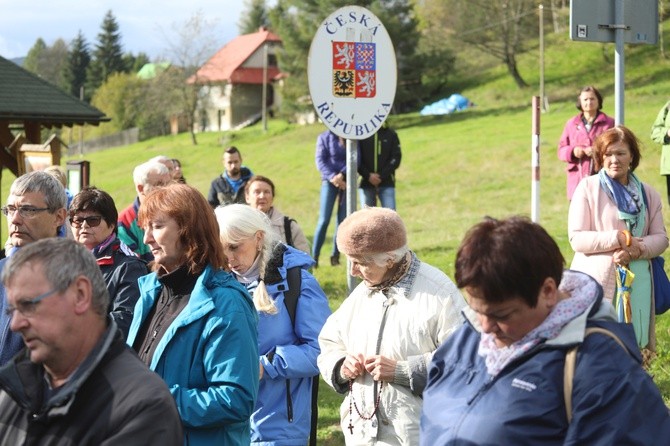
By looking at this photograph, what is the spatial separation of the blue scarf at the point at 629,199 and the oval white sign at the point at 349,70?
166 centimetres

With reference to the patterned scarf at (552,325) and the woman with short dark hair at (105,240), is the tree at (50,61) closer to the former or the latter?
the woman with short dark hair at (105,240)

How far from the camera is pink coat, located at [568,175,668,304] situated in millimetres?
7109

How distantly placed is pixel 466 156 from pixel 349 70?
83.1ft

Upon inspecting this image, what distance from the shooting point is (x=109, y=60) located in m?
115

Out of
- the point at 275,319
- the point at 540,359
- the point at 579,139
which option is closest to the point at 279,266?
the point at 275,319

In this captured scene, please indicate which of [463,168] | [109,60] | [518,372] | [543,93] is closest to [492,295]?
[518,372]

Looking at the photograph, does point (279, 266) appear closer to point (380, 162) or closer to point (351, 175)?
point (351, 175)

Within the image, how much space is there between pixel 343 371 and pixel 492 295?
1.70 metres

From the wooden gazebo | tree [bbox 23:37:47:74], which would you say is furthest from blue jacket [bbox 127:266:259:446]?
tree [bbox 23:37:47:74]

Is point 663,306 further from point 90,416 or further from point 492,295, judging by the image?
point 90,416

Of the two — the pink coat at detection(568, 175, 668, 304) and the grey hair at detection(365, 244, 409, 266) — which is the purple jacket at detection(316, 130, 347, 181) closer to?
the pink coat at detection(568, 175, 668, 304)

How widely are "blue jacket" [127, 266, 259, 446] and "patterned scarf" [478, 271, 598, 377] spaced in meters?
1.16

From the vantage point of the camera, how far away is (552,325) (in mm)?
2891

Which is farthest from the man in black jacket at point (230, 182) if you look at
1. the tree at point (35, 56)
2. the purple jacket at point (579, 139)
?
the tree at point (35, 56)
